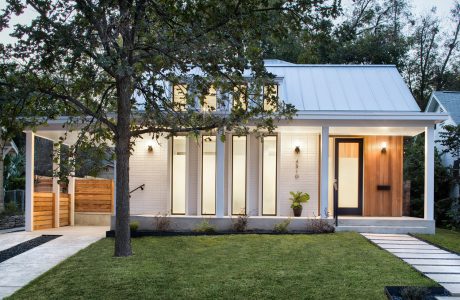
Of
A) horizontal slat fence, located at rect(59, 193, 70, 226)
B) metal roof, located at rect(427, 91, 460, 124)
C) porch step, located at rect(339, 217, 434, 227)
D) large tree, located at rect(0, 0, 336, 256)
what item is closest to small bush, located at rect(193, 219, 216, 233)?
porch step, located at rect(339, 217, 434, 227)

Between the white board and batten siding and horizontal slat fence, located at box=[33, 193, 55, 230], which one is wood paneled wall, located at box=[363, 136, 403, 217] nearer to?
the white board and batten siding

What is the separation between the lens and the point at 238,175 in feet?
50.0

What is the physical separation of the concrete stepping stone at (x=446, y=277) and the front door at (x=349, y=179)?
6842 mm

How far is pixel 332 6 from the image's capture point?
7.80 meters

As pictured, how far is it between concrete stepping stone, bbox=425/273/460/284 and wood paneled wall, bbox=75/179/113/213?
35.2 ft

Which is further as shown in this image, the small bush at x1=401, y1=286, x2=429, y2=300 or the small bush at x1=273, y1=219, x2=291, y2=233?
the small bush at x1=273, y1=219, x2=291, y2=233

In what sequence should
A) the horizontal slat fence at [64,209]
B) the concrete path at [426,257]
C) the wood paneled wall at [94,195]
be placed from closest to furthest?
the concrete path at [426,257] < the horizontal slat fence at [64,209] < the wood paneled wall at [94,195]

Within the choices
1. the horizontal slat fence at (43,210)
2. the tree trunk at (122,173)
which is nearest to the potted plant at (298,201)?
the tree trunk at (122,173)

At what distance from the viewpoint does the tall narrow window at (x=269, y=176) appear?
1516 cm

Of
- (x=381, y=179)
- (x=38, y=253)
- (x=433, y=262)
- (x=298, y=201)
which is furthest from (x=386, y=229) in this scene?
(x=38, y=253)

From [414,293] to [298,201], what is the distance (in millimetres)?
7471

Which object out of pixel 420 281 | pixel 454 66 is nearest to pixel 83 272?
pixel 420 281

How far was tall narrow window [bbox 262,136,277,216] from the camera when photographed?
1516cm

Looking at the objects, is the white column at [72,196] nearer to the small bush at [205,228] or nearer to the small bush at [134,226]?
the small bush at [134,226]
